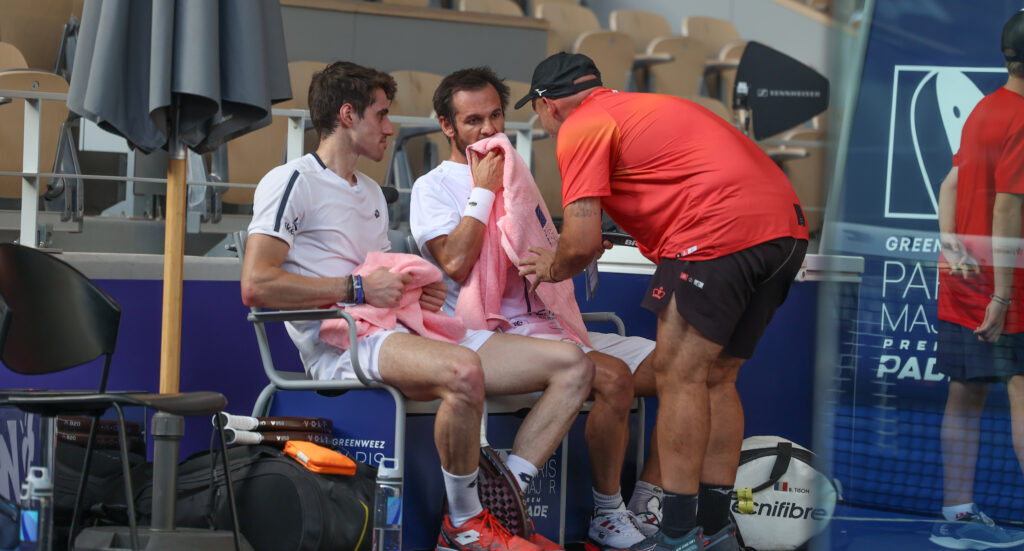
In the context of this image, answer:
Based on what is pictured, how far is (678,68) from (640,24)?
1.31 meters

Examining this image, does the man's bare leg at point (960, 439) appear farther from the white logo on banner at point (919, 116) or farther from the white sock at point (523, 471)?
the white sock at point (523, 471)

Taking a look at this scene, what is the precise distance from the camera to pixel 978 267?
140cm

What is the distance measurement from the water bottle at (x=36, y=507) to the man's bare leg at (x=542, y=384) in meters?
0.98

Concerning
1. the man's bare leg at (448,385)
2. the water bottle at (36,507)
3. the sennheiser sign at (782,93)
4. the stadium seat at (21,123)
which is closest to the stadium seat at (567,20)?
the sennheiser sign at (782,93)

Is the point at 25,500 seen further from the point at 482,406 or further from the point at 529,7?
the point at 529,7

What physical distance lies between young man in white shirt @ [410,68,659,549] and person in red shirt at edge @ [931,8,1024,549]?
54.6 inches

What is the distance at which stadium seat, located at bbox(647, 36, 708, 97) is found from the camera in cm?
742

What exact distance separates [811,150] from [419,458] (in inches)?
174

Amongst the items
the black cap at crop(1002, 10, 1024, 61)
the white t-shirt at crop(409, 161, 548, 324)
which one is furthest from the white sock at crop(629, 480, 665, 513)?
the black cap at crop(1002, 10, 1024, 61)

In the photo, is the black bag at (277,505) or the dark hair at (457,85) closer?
the black bag at (277,505)

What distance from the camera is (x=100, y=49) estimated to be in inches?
90.2

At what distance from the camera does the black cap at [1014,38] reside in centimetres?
137

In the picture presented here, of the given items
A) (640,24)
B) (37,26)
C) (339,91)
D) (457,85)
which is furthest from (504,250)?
(640,24)

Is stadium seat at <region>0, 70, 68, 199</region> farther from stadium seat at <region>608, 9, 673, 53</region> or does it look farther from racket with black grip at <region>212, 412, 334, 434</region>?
stadium seat at <region>608, 9, 673, 53</region>
